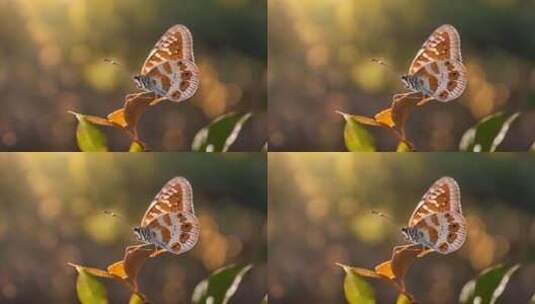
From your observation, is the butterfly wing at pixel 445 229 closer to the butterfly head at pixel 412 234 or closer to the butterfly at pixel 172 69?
the butterfly head at pixel 412 234

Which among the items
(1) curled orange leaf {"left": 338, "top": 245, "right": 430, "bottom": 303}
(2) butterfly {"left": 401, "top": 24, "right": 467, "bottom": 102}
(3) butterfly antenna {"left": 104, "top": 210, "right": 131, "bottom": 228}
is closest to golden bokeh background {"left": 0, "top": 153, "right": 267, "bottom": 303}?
(3) butterfly antenna {"left": 104, "top": 210, "right": 131, "bottom": 228}

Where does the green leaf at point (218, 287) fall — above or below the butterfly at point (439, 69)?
below

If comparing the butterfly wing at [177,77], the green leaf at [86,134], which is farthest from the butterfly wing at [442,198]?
the green leaf at [86,134]

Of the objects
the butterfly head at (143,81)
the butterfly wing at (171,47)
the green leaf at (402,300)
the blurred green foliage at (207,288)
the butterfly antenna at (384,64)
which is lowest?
the green leaf at (402,300)

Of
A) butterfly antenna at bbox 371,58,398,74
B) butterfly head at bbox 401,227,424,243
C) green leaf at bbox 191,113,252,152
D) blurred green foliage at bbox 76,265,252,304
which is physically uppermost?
butterfly antenna at bbox 371,58,398,74

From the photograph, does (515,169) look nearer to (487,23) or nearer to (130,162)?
(487,23)

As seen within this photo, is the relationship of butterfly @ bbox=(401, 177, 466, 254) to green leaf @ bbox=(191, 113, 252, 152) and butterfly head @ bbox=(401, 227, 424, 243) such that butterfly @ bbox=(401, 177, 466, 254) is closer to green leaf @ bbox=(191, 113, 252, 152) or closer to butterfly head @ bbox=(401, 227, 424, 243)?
butterfly head @ bbox=(401, 227, 424, 243)
